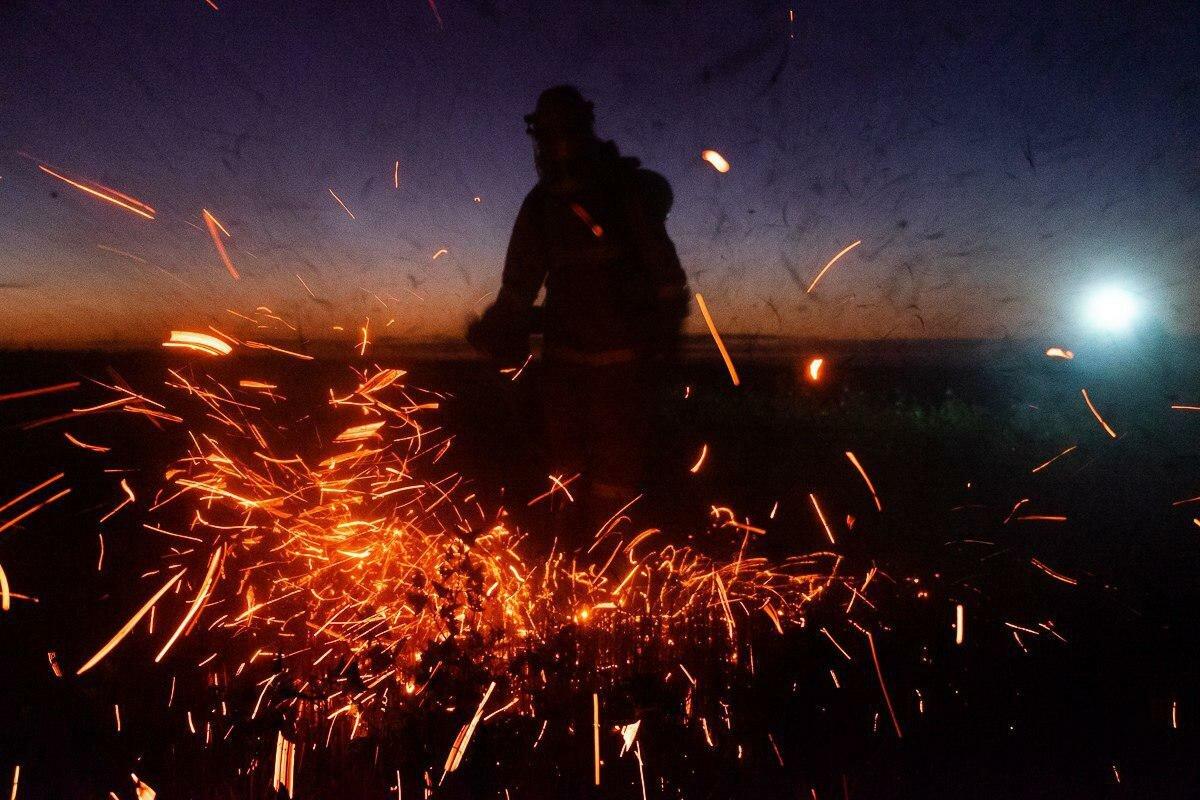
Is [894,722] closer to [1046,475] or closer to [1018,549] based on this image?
[1018,549]

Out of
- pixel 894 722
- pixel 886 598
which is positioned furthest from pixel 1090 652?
pixel 894 722

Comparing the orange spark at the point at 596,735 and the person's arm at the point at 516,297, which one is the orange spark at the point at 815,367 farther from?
the orange spark at the point at 596,735

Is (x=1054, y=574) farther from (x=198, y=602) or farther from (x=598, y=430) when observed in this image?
(x=198, y=602)

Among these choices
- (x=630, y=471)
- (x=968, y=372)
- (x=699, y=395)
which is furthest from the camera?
(x=968, y=372)

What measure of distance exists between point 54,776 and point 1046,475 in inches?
300

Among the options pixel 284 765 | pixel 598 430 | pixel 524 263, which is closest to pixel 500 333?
pixel 524 263

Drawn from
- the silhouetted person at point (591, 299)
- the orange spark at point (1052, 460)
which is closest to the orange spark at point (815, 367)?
the silhouetted person at point (591, 299)

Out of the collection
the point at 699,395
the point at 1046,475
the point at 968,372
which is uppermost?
the point at 968,372

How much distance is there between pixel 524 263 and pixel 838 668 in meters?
2.53

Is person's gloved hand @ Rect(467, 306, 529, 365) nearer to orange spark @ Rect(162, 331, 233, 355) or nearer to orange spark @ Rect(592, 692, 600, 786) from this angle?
orange spark @ Rect(162, 331, 233, 355)

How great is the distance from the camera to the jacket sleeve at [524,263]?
423 cm

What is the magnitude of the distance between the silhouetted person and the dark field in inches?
15.1

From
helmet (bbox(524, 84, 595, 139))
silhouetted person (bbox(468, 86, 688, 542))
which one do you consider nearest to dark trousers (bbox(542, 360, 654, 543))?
silhouetted person (bbox(468, 86, 688, 542))

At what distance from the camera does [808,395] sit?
13.6m
